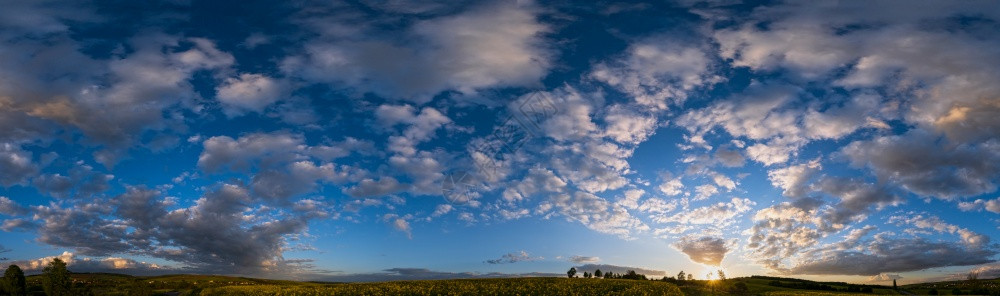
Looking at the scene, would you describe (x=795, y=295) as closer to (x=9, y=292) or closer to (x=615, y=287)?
(x=615, y=287)

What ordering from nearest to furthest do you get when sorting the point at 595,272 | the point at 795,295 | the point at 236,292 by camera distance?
the point at 236,292 → the point at 795,295 → the point at 595,272

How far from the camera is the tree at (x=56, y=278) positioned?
15050 centimetres

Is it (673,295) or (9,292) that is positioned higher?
(673,295)

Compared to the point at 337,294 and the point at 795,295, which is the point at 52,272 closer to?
the point at 337,294

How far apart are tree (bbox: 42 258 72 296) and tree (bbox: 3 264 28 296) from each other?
797 cm

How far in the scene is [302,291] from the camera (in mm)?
73375

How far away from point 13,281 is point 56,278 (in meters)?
13.6

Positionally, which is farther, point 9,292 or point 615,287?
point 9,292

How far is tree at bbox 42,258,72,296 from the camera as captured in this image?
494ft

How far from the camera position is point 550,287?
208 feet

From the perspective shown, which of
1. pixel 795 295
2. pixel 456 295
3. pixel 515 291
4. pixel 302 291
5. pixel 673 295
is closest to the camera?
pixel 456 295

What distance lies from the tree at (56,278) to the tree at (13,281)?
26.1 feet

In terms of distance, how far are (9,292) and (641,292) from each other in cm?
19293

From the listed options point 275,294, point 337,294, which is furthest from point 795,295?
point 275,294
